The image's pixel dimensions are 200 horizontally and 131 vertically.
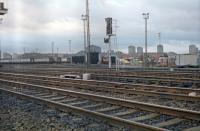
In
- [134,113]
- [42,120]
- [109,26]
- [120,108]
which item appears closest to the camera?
[42,120]

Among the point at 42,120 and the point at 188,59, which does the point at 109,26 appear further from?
the point at 42,120

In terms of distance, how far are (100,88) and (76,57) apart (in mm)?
68670

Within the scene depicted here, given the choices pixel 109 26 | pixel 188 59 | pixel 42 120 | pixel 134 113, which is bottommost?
pixel 42 120

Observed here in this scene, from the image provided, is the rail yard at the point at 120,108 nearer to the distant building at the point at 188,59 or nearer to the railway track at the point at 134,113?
the railway track at the point at 134,113

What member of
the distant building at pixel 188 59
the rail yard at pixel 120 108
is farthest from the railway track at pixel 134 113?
the distant building at pixel 188 59

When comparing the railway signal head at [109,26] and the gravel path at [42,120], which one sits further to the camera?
the railway signal head at [109,26]

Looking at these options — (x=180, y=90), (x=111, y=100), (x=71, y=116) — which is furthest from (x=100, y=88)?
(x=71, y=116)

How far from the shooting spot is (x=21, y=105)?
15.3m

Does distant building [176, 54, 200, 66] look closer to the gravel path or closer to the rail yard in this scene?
the rail yard

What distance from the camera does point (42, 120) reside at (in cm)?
1159

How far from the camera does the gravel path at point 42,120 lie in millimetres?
10323

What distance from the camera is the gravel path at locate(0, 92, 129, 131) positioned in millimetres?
10323

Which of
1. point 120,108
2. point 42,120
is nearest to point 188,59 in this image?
point 120,108

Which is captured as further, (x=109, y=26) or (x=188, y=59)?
(x=188, y=59)
